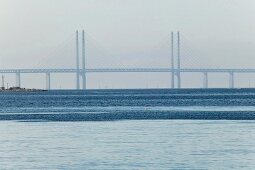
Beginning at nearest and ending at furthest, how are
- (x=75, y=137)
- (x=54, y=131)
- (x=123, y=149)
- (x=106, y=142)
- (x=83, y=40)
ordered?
(x=123, y=149)
(x=106, y=142)
(x=75, y=137)
(x=54, y=131)
(x=83, y=40)

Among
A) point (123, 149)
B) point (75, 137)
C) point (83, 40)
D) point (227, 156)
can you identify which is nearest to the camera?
point (227, 156)

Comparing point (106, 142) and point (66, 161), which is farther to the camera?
point (106, 142)

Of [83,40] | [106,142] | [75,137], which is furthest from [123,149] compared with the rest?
[83,40]

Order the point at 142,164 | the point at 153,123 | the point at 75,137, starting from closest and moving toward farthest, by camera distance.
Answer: the point at 142,164
the point at 75,137
the point at 153,123

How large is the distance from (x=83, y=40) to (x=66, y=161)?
131825mm

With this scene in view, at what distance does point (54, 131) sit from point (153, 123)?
709cm

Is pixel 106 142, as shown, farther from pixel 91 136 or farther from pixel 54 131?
pixel 54 131

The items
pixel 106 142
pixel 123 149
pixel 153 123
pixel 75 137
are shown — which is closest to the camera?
pixel 123 149

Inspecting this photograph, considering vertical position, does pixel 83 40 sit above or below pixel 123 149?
above

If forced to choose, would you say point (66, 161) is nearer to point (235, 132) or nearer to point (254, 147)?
point (254, 147)

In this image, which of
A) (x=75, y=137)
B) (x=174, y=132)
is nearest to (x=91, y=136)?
(x=75, y=137)

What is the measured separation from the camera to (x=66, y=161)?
87.3 ft

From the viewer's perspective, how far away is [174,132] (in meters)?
37.8

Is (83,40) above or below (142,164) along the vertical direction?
above
